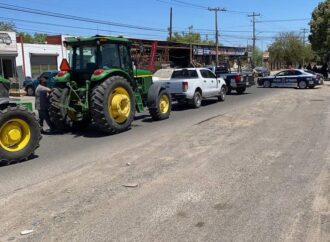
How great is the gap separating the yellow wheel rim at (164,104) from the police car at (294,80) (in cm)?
1879

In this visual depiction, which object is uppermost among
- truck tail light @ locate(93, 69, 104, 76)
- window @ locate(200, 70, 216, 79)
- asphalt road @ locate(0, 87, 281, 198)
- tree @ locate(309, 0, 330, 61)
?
tree @ locate(309, 0, 330, 61)

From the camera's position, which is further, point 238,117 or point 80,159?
point 238,117

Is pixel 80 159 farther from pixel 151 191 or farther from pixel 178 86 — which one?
pixel 178 86

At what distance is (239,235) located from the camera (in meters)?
4.88

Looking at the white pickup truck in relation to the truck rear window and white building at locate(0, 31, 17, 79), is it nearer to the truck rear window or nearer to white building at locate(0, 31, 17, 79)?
the truck rear window

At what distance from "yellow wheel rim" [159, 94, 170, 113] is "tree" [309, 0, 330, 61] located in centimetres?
3331

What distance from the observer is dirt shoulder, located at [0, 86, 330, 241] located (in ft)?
16.6

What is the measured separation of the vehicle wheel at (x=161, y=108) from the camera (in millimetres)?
14781

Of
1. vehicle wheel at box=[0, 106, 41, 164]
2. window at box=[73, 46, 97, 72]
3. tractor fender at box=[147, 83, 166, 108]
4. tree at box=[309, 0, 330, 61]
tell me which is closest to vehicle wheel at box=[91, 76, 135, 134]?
window at box=[73, 46, 97, 72]

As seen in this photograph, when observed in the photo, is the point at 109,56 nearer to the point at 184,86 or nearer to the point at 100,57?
the point at 100,57

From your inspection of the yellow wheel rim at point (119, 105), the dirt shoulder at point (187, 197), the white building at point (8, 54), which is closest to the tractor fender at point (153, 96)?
the yellow wheel rim at point (119, 105)

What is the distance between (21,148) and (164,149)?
2.93 m

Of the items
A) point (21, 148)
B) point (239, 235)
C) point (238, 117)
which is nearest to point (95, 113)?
point (21, 148)

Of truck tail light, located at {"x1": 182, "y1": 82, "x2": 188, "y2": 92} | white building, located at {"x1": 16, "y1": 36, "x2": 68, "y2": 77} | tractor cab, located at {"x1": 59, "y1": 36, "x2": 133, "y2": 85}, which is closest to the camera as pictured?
tractor cab, located at {"x1": 59, "y1": 36, "x2": 133, "y2": 85}
